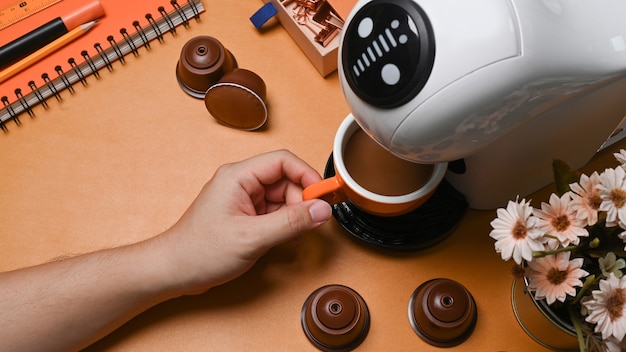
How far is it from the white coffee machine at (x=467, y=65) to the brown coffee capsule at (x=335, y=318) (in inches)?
8.4

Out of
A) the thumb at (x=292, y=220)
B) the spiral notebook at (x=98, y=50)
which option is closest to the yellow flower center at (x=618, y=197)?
the thumb at (x=292, y=220)

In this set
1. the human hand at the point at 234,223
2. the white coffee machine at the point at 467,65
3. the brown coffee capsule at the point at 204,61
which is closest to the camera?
the white coffee machine at the point at 467,65

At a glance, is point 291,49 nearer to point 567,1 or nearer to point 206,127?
point 206,127

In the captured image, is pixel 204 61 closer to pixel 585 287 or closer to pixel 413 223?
pixel 413 223

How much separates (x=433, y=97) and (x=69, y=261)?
0.51 m

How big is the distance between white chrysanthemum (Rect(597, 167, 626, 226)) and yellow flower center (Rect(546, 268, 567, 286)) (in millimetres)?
65

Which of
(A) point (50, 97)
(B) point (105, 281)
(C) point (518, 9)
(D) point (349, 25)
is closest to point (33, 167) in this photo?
(A) point (50, 97)

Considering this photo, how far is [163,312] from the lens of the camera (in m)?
0.76

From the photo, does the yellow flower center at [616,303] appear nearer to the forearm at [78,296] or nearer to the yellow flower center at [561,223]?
the yellow flower center at [561,223]

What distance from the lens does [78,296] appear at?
2.33 feet

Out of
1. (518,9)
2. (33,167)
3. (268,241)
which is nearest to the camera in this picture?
(518,9)

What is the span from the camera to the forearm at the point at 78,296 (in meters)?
0.69

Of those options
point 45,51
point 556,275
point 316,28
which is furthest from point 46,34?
point 556,275

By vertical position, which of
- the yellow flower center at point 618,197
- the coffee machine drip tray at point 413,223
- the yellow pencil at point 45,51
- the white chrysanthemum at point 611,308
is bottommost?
the coffee machine drip tray at point 413,223
